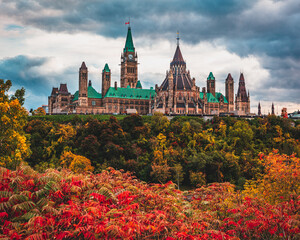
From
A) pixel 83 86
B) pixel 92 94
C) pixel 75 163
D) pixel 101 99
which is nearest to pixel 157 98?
pixel 101 99

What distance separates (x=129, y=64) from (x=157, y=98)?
2935 cm

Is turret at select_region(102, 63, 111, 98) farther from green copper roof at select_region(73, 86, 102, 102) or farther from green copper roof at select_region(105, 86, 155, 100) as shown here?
green copper roof at select_region(73, 86, 102, 102)

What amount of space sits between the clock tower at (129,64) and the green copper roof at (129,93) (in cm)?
1569

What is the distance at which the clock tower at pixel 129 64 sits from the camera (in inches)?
4759

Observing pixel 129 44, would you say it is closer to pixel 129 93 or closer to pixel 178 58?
pixel 178 58

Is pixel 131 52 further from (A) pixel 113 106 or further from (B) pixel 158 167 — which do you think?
(B) pixel 158 167

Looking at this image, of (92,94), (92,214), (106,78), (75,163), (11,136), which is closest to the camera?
(92,214)

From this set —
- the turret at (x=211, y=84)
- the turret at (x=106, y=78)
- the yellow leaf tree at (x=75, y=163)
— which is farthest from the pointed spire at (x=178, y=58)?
the yellow leaf tree at (x=75, y=163)

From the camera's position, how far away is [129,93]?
338 ft

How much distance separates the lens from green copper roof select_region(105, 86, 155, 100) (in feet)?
324

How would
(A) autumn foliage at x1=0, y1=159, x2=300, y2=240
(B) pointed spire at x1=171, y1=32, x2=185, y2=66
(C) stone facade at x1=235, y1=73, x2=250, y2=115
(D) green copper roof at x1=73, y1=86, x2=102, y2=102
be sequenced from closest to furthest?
(A) autumn foliage at x1=0, y1=159, x2=300, y2=240 < (D) green copper roof at x1=73, y1=86, x2=102, y2=102 < (B) pointed spire at x1=171, y1=32, x2=185, y2=66 < (C) stone facade at x1=235, y1=73, x2=250, y2=115

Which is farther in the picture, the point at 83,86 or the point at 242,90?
the point at 242,90

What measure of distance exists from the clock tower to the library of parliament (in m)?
14.3

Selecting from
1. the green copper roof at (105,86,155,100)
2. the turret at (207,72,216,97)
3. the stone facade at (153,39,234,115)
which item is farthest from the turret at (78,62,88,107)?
the turret at (207,72,216,97)
